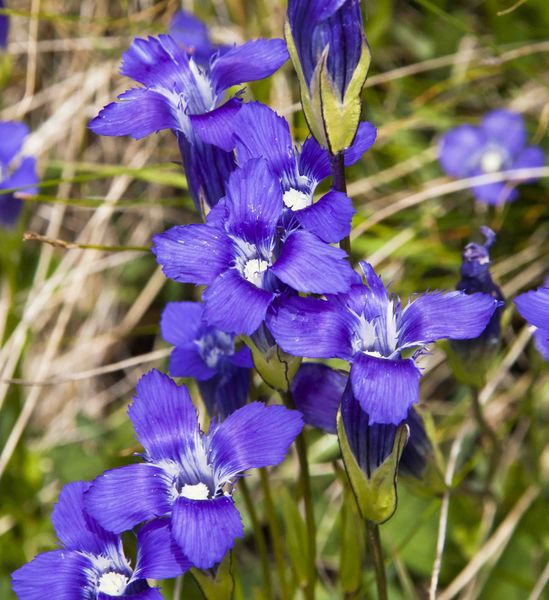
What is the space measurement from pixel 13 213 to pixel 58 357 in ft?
2.15

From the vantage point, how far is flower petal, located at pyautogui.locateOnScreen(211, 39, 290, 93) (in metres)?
1.12

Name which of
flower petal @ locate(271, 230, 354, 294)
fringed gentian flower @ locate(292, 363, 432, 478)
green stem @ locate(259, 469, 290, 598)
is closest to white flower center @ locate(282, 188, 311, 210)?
flower petal @ locate(271, 230, 354, 294)

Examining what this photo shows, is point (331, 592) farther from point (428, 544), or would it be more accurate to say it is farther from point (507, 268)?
point (507, 268)

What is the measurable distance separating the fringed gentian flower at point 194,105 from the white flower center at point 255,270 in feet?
0.47

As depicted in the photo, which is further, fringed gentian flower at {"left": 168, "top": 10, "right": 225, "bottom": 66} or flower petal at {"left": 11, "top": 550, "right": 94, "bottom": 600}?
fringed gentian flower at {"left": 168, "top": 10, "right": 225, "bottom": 66}

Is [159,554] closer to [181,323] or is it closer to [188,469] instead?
[188,469]

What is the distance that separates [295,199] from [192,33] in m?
1.39

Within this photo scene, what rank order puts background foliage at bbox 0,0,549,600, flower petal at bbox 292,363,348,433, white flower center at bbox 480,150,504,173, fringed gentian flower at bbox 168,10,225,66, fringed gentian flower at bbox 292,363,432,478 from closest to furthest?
fringed gentian flower at bbox 292,363,432,478
flower petal at bbox 292,363,348,433
background foliage at bbox 0,0,549,600
fringed gentian flower at bbox 168,10,225,66
white flower center at bbox 480,150,504,173

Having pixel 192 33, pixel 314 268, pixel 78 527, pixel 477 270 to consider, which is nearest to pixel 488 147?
pixel 192 33

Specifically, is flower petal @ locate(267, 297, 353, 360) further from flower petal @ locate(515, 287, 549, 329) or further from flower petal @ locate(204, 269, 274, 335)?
flower petal @ locate(515, 287, 549, 329)

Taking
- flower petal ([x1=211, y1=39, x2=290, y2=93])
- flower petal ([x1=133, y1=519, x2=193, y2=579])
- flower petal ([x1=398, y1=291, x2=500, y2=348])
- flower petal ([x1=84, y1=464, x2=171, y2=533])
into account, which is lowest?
flower petal ([x1=133, y1=519, x2=193, y2=579])

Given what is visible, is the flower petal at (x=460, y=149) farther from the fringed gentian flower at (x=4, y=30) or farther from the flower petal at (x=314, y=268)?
the flower petal at (x=314, y=268)

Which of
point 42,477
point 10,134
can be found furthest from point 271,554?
point 10,134

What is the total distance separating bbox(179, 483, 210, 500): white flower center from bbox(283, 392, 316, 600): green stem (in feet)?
0.47
